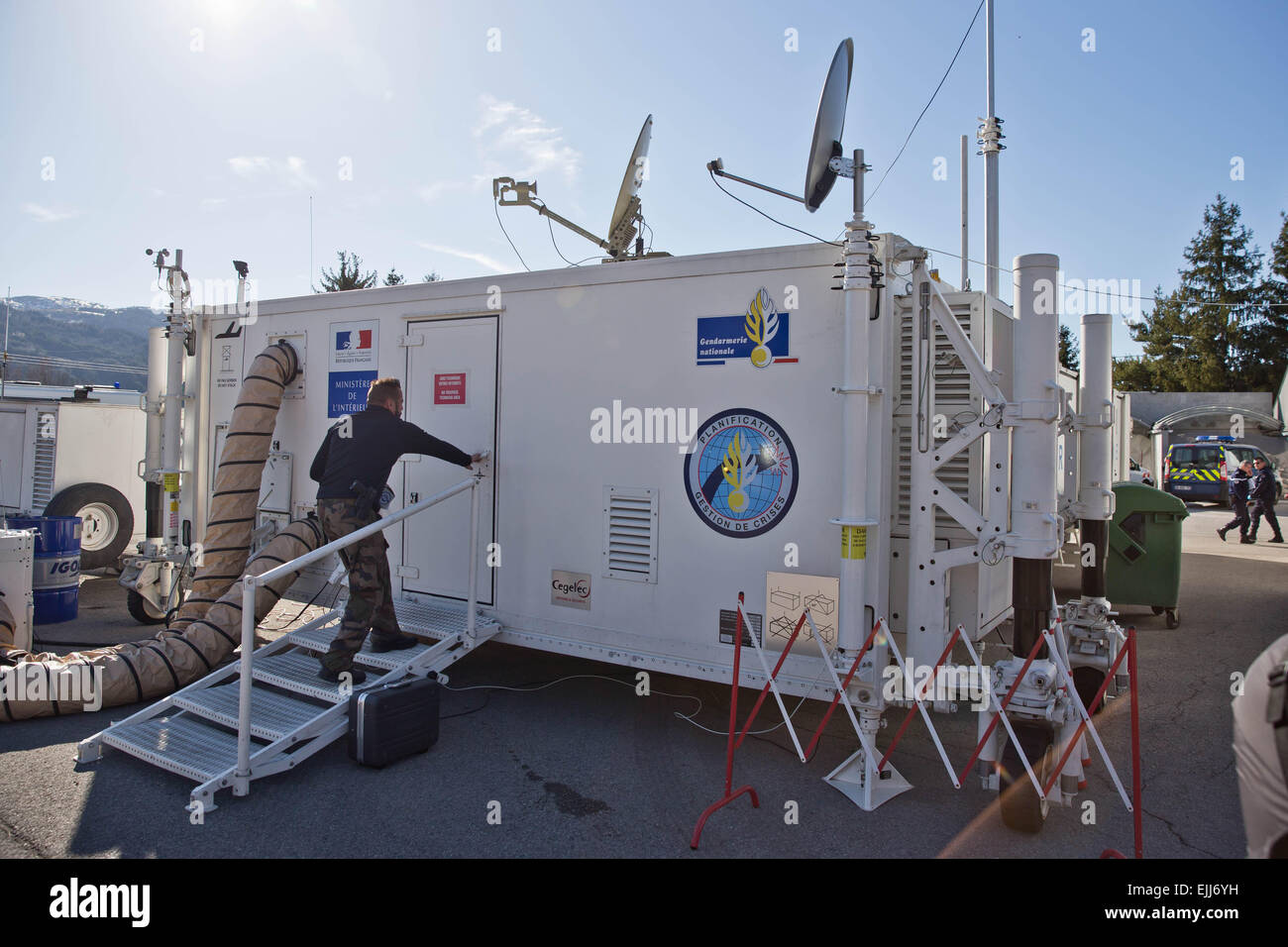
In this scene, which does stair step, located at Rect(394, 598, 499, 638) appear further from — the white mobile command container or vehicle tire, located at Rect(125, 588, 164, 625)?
vehicle tire, located at Rect(125, 588, 164, 625)

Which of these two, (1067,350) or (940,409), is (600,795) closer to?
(940,409)

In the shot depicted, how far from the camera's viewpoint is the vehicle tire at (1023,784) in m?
3.90

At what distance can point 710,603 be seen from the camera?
4.92m

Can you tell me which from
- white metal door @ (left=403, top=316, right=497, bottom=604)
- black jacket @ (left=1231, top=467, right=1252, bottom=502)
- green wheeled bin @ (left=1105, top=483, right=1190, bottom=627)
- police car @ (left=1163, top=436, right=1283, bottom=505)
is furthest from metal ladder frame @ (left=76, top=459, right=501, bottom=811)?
police car @ (left=1163, top=436, right=1283, bottom=505)

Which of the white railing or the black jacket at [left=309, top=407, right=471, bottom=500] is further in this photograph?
the black jacket at [left=309, top=407, right=471, bottom=500]

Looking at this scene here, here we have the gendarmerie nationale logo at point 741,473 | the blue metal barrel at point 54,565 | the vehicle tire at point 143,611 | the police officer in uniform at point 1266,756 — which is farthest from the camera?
the vehicle tire at point 143,611

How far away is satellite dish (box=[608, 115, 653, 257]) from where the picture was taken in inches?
249

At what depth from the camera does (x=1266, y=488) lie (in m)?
15.5

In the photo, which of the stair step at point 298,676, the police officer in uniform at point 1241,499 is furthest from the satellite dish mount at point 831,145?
the police officer in uniform at point 1241,499

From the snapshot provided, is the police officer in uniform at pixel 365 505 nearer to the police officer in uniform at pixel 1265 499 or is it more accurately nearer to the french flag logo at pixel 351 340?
the french flag logo at pixel 351 340

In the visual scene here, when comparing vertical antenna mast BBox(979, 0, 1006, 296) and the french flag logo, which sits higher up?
vertical antenna mast BBox(979, 0, 1006, 296)

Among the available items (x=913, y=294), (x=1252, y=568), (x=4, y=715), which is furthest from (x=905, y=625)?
(x=1252, y=568)

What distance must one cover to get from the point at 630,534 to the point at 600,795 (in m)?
1.63

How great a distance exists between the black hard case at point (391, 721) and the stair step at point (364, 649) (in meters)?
0.36
